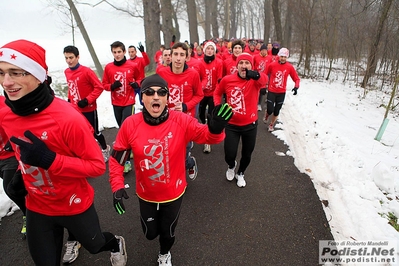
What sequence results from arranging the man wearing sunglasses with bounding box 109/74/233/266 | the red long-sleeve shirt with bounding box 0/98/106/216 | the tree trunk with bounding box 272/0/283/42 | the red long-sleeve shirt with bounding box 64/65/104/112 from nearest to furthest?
the red long-sleeve shirt with bounding box 0/98/106/216, the man wearing sunglasses with bounding box 109/74/233/266, the red long-sleeve shirt with bounding box 64/65/104/112, the tree trunk with bounding box 272/0/283/42

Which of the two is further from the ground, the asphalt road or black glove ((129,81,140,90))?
black glove ((129,81,140,90))

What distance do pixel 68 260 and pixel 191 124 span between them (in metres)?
2.19

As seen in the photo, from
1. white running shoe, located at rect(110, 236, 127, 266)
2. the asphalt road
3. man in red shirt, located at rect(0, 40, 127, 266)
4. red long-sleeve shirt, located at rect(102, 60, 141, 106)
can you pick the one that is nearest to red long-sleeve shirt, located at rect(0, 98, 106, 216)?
man in red shirt, located at rect(0, 40, 127, 266)

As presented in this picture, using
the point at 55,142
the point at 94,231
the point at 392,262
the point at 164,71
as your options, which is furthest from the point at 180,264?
the point at 164,71

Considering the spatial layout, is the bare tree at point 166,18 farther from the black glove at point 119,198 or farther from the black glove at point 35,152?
the black glove at point 35,152

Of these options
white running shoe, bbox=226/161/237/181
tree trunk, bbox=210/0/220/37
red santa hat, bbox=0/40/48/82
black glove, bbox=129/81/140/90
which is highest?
tree trunk, bbox=210/0/220/37

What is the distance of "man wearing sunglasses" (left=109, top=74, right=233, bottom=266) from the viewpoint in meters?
2.22

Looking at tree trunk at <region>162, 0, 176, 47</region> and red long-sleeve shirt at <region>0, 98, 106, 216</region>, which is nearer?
red long-sleeve shirt at <region>0, 98, 106, 216</region>

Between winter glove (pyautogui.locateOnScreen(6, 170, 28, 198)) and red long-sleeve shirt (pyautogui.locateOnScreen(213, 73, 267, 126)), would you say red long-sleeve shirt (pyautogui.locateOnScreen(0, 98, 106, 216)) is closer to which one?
winter glove (pyautogui.locateOnScreen(6, 170, 28, 198))

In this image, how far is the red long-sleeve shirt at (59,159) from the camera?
1816 millimetres

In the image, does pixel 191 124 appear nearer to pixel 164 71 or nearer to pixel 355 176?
pixel 164 71

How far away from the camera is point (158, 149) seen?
7.43ft

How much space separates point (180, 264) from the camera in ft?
9.30

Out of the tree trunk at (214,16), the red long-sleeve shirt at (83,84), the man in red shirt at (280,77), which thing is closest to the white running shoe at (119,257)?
the red long-sleeve shirt at (83,84)
